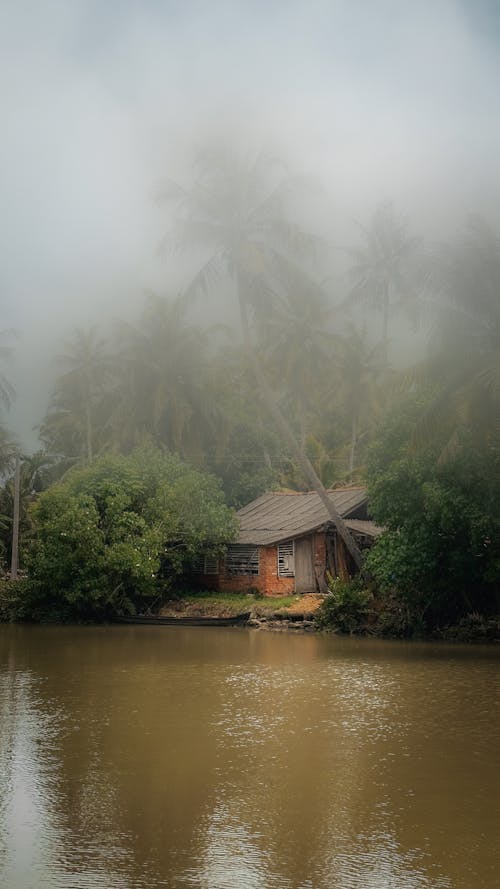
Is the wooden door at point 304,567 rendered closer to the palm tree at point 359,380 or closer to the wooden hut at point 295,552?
the wooden hut at point 295,552

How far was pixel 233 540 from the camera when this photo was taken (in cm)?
3022


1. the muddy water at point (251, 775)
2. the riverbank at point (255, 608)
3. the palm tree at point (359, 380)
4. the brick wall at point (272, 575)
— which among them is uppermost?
the palm tree at point (359, 380)

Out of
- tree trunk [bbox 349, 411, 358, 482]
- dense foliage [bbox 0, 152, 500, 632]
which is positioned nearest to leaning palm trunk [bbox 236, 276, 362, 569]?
dense foliage [bbox 0, 152, 500, 632]

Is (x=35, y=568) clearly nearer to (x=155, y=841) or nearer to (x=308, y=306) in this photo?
(x=308, y=306)

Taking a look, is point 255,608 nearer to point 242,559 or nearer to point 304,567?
point 304,567

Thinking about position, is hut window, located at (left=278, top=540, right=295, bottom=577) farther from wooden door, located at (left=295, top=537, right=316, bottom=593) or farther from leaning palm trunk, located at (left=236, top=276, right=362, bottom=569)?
leaning palm trunk, located at (left=236, top=276, right=362, bottom=569)

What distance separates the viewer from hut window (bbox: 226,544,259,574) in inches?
1193

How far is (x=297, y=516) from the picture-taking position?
31.4 metres

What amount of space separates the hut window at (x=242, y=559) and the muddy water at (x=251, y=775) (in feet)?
39.3

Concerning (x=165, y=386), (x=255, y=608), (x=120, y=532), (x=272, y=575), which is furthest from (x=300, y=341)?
(x=255, y=608)

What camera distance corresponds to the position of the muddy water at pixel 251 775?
670 centimetres

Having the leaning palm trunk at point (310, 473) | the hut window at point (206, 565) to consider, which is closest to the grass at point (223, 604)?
the hut window at point (206, 565)

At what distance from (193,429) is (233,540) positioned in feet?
33.0

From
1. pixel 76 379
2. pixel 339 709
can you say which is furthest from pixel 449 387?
pixel 76 379
